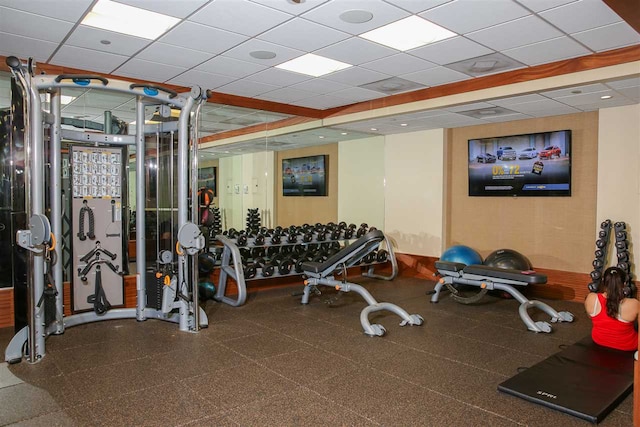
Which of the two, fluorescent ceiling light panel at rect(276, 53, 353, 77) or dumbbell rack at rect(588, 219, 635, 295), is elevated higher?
fluorescent ceiling light panel at rect(276, 53, 353, 77)

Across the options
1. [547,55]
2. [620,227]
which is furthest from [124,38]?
[620,227]

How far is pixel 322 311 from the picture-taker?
181 inches

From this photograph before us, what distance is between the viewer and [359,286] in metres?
4.28

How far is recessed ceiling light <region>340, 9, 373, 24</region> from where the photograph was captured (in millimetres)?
2988

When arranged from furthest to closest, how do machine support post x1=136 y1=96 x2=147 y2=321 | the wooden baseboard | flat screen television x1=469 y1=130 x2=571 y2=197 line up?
flat screen television x1=469 y1=130 x2=571 y2=197
machine support post x1=136 y1=96 x2=147 y2=321
the wooden baseboard

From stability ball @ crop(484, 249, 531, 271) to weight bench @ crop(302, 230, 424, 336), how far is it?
1.62m

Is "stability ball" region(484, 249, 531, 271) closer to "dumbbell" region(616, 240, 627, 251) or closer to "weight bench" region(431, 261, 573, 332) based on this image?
"weight bench" region(431, 261, 573, 332)

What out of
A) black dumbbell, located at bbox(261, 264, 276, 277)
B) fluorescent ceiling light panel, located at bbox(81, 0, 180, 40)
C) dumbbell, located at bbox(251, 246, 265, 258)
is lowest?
black dumbbell, located at bbox(261, 264, 276, 277)

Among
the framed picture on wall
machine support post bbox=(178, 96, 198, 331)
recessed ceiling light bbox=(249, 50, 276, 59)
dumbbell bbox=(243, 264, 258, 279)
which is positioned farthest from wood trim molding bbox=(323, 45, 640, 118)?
machine support post bbox=(178, 96, 198, 331)

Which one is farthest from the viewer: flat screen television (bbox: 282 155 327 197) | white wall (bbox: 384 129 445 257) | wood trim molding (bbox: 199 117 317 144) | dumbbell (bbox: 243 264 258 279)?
flat screen television (bbox: 282 155 327 197)

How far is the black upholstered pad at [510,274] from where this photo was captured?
13.8ft

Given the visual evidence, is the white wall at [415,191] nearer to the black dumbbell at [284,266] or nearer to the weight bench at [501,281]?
the weight bench at [501,281]

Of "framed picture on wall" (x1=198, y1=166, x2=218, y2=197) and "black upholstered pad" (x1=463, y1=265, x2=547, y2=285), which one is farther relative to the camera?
"framed picture on wall" (x1=198, y1=166, x2=218, y2=197)

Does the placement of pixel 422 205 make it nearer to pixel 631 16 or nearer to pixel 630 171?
pixel 630 171
